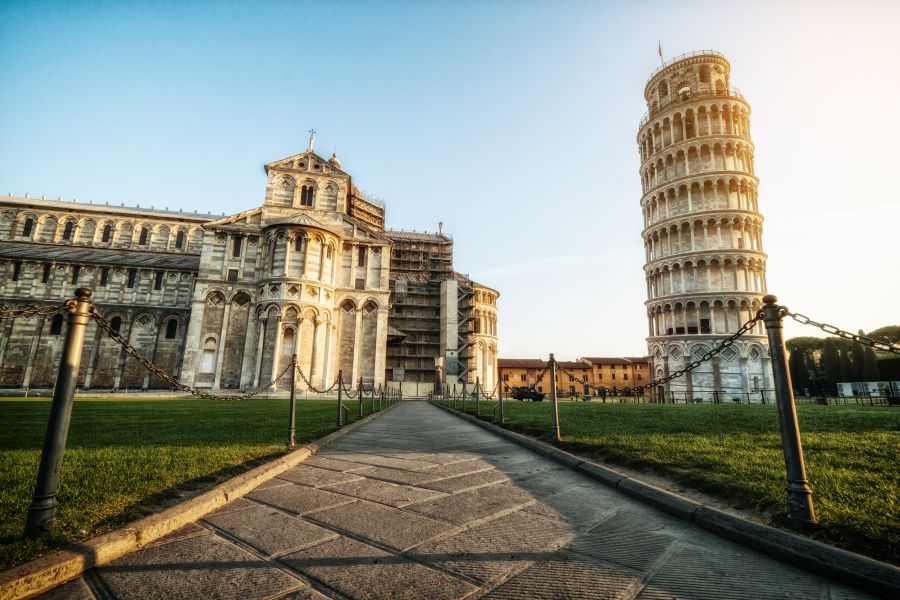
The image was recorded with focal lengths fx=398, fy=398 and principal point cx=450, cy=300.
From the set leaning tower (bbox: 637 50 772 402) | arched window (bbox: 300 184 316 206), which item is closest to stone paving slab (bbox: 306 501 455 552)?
arched window (bbox: 300 184 316 206)

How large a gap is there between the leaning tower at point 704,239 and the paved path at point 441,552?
32611 mm

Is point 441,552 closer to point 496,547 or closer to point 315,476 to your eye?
point 496,547

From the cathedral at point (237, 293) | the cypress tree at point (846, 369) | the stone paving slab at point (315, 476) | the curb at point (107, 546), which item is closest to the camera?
the curb at point (107, 546)

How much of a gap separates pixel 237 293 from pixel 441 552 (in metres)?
29.8

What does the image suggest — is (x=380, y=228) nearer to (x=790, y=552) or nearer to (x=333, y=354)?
(x=333, y=354)

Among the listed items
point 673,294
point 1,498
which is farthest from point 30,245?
point 673,294

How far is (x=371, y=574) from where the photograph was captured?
215 cm

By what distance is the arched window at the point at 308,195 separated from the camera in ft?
105

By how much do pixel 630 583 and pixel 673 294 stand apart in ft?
122

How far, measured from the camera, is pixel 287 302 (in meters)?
26.5

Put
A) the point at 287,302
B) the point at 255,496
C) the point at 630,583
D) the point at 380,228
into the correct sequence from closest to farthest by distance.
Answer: the point at 630,583
the point at 255,496
the point at 287,302
the point at 380,228

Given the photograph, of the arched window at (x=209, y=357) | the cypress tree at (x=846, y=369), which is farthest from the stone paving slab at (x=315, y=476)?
the cypress tree at (x=846, y=369)

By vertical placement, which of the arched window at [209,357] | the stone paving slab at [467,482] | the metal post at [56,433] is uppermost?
the arched window at [209,357]

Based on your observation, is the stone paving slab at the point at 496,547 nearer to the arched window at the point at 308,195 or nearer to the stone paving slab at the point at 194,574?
the stone paving slab at the point at 194,574
